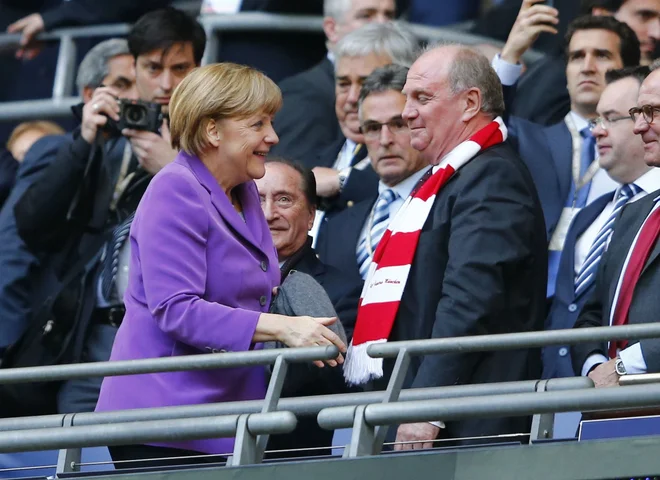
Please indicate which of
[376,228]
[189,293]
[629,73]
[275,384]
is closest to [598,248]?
[629,73]

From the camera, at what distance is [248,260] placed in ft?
16.4

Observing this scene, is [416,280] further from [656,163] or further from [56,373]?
[56,373]

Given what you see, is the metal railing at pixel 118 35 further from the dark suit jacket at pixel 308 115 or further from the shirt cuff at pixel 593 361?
the shirt cuff at pixel 593 361

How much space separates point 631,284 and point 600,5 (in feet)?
10.3

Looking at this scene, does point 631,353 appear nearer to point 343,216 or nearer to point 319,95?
point 343,216

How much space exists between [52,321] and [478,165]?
7.90ft

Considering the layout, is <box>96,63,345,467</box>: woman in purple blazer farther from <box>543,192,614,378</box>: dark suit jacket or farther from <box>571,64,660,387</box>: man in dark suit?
<box>543,192,614,378</box>: dark suit jacket

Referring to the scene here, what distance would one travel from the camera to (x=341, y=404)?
4.79 m

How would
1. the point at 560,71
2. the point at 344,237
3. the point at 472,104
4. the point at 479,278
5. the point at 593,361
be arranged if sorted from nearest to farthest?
the point at 479,278
the point at 593,361
the point at 472,104
the point at 344,237
the point at 560,71

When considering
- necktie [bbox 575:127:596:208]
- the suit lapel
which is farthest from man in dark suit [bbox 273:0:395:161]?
the suit lapel

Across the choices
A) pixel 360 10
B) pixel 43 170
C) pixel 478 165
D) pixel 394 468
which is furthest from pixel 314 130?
pixel 394 468

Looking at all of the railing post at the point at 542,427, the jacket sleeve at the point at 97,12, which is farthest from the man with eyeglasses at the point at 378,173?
the jacket sleeve at the point at 97,12

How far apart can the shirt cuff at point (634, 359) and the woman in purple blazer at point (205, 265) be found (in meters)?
1.13

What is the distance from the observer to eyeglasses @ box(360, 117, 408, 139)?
675 cm
